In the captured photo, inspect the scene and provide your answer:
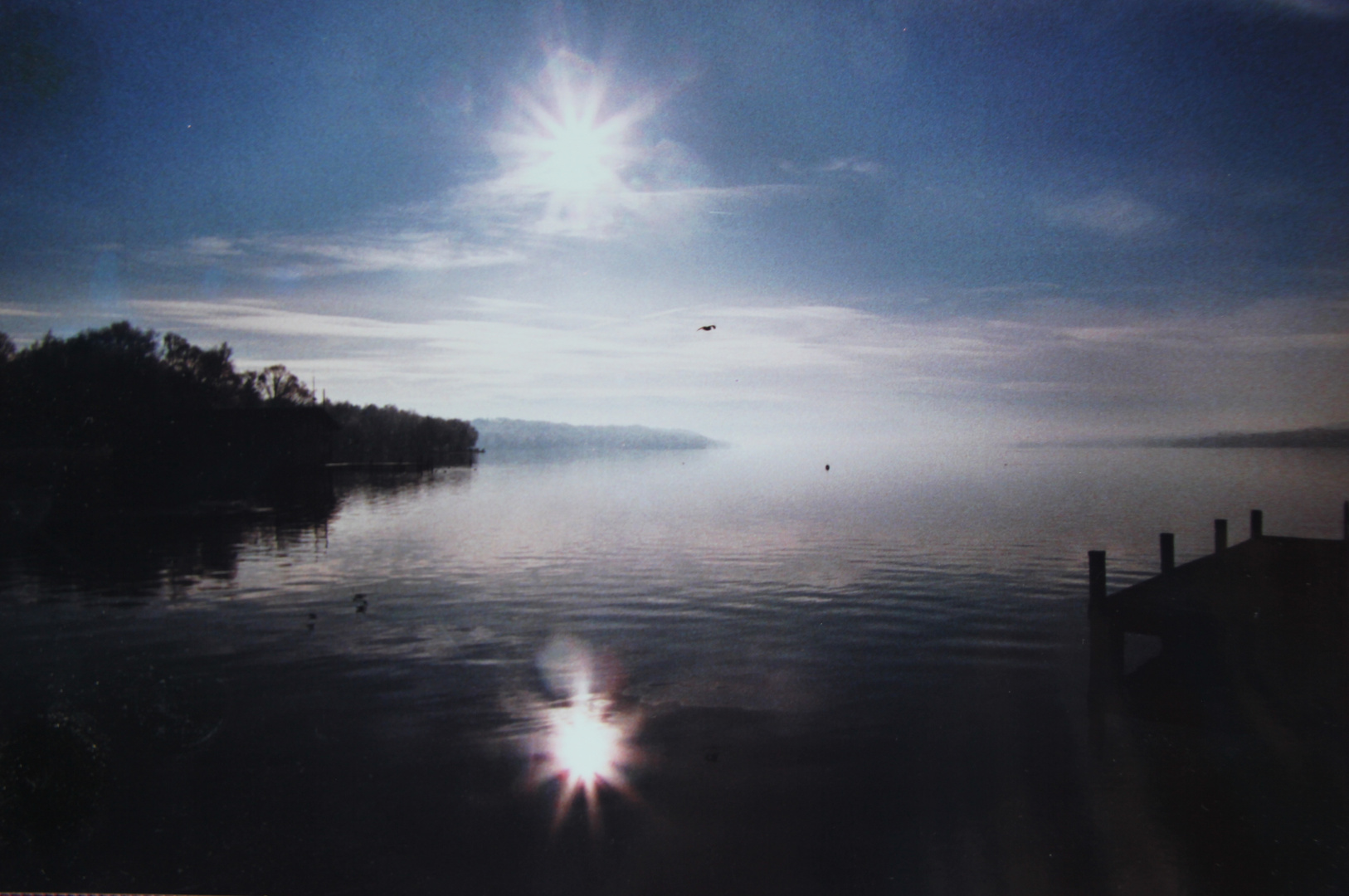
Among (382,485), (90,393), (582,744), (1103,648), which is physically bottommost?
Answer: (582,744)

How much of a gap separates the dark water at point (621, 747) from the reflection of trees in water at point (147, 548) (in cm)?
55

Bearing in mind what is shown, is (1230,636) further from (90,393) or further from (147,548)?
(90,393)

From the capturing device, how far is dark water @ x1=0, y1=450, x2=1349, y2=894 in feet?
27.8

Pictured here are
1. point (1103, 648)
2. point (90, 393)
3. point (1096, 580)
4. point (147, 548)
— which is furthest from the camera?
point (90, 393)

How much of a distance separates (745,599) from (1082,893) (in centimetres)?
1665

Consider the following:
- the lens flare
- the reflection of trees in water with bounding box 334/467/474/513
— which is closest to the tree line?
the reflection of trees in water with bounding box 334/467/474/513

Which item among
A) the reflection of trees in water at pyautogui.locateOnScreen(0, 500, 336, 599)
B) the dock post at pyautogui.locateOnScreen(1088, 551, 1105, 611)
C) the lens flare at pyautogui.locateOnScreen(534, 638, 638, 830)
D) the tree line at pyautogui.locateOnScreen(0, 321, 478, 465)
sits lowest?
the lens flare at pyautogui.locateOnScreen(534, 638, 638, 830)

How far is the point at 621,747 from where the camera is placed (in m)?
11.9

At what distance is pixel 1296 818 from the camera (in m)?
9.54

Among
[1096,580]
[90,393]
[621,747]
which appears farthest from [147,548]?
[90,393]

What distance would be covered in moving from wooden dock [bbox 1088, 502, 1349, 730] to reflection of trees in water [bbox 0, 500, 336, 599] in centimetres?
2618

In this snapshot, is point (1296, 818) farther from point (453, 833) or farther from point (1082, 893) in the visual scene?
point (453, 833)

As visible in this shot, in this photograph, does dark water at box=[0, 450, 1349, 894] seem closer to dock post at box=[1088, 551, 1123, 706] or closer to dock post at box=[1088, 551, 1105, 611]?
dock post at box=[1088, 551, 1123, 706]

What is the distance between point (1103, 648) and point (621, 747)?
10986 mm
